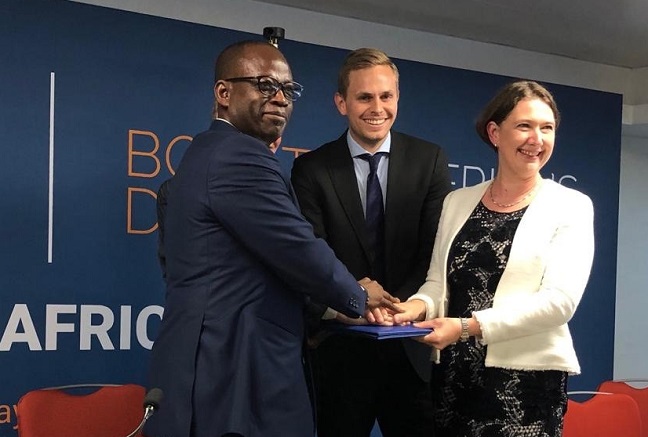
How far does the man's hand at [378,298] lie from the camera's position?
221 cm

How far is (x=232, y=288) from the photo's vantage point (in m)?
1.89

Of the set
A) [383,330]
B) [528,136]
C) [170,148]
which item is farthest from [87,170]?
[528,136]

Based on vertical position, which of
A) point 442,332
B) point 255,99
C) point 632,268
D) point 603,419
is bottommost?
point 603,419

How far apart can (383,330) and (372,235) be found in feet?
1.64

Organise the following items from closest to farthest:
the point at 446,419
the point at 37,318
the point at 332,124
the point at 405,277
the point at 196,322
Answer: the point at 196,322 → the point at 446,419 → the point at 405,277 → the point at 37,318 → the point at 332,124

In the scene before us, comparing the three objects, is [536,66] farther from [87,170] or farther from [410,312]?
[410,312]

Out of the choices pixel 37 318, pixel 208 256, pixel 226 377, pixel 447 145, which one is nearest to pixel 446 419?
pixel 226 377

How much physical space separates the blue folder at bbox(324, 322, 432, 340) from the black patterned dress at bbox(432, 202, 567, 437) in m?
0.21

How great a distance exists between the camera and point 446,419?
7.39 feet

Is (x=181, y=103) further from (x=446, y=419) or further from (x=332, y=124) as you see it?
(x=446, y=419)

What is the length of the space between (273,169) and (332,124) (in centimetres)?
247

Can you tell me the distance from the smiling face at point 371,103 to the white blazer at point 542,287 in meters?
0.59

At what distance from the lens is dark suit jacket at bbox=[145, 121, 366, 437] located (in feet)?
6.14

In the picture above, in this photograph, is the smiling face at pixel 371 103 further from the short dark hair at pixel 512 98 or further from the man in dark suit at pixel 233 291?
the man in dark suit at pixel 233 291
